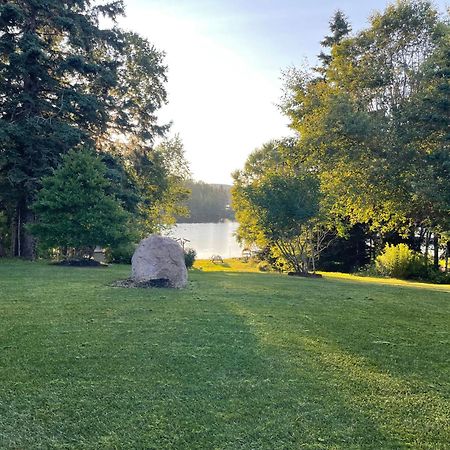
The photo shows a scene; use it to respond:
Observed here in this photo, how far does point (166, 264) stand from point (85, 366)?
4.22 meters

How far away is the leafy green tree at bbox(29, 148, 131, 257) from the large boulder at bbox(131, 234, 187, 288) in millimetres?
3769

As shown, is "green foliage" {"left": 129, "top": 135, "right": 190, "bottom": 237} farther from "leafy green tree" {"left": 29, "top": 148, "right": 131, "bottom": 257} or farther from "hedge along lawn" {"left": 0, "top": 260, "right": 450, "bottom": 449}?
"hedge along lawn" {"left": 0, "top": 260, "right": 450, "bottom": 449}

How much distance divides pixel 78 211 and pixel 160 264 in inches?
183

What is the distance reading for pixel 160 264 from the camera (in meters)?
7.57

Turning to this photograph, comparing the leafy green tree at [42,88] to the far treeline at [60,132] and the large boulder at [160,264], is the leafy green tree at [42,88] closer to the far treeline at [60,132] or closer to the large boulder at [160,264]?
the far treeline at [60,132]

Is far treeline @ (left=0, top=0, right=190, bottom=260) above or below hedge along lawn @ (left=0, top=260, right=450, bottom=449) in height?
above

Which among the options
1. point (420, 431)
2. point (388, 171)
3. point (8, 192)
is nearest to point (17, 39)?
point (8, 192)

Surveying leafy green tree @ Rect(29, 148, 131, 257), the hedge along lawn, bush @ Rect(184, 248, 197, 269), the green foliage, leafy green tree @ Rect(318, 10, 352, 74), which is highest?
leafy green tree @ Rect(318, 10, 352, 74)

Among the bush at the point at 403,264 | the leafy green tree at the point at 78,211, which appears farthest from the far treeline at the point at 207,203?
the leafy green tree at the point at 78,211

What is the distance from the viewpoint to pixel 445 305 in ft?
23.1

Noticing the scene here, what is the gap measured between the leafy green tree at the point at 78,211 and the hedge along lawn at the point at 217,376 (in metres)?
5.27

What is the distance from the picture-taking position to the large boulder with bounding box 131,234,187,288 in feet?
24.7

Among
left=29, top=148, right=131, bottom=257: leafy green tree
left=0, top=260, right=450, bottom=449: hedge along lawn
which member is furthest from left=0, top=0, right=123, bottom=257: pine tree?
left=0, top=260, right=450, bottom=449: hedge along lawn

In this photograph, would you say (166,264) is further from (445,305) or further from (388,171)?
(388,171)
